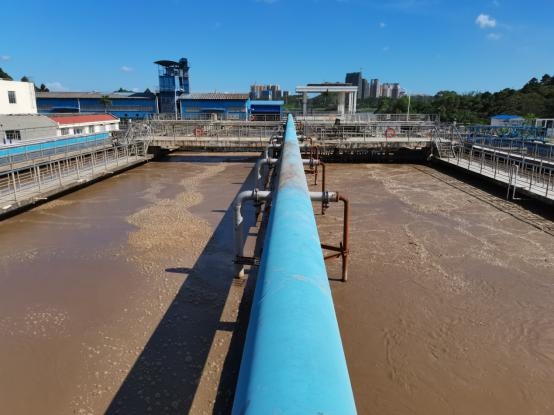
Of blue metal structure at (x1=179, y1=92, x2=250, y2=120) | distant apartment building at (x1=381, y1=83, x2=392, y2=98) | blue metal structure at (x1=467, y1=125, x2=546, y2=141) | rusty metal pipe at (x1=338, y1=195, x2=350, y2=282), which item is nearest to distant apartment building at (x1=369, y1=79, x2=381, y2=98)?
distant apartment building at (x1=381, y1=83, x2=392, y2=98)

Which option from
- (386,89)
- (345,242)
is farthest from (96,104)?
(386,89)

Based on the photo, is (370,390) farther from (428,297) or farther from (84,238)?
(84,238)

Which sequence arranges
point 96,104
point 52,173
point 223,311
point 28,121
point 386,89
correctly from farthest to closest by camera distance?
point 386,89 → point 96,104 → point 28,121 → point 52,173 → point 223,311

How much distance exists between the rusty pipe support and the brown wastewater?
34 centimetres

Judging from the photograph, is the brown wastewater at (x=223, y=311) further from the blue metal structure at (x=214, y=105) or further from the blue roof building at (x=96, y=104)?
the blue roof building at (x=96, y=104)

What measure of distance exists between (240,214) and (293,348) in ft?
19.7

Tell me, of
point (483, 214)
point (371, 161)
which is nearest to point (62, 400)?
point (483, 214)

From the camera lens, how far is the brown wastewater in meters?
5.03

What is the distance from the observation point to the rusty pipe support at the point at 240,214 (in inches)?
279

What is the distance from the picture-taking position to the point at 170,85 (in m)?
51.7

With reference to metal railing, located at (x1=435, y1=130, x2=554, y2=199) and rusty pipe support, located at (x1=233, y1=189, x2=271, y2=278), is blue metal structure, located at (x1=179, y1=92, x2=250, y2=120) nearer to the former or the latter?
metal railing, located at (x1=435, y1=130, x2=554, y2=199)

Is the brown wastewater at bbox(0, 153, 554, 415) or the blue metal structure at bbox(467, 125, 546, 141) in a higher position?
the blue metal structure at bbox(467, 125, 546, 141)

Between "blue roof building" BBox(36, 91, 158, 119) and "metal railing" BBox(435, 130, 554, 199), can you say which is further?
"blue roof building" BBox(36, 91, 158, 119)

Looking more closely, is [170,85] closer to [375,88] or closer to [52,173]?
[52,173]
